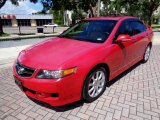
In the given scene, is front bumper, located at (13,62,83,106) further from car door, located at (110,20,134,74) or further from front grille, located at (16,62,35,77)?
car door, located at (110,20,134,74)

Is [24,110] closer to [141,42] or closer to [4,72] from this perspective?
[4,72]

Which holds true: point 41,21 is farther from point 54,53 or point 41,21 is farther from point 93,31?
point 54,53

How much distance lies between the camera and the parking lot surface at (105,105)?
336 centimetres

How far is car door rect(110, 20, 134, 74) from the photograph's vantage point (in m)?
4.12

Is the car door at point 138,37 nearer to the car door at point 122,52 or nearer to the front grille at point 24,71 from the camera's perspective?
the car door at point 122,52

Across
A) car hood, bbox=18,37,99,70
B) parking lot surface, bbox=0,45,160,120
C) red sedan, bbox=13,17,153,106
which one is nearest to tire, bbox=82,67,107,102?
red sedan, bbox=13,17,153,106

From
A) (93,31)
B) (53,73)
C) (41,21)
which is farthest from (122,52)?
(41,21)

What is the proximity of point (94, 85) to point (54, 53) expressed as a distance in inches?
41.6

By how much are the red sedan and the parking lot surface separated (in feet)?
0.93

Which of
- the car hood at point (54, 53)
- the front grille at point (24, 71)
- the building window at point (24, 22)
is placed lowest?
the building window at point (24, 22)

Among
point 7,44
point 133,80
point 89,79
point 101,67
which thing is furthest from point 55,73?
point 7,44

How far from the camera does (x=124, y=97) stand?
4020mm

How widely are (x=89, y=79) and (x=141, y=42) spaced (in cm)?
276

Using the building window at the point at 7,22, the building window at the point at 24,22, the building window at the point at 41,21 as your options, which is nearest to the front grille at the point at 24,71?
the building window at the point at 7,22
